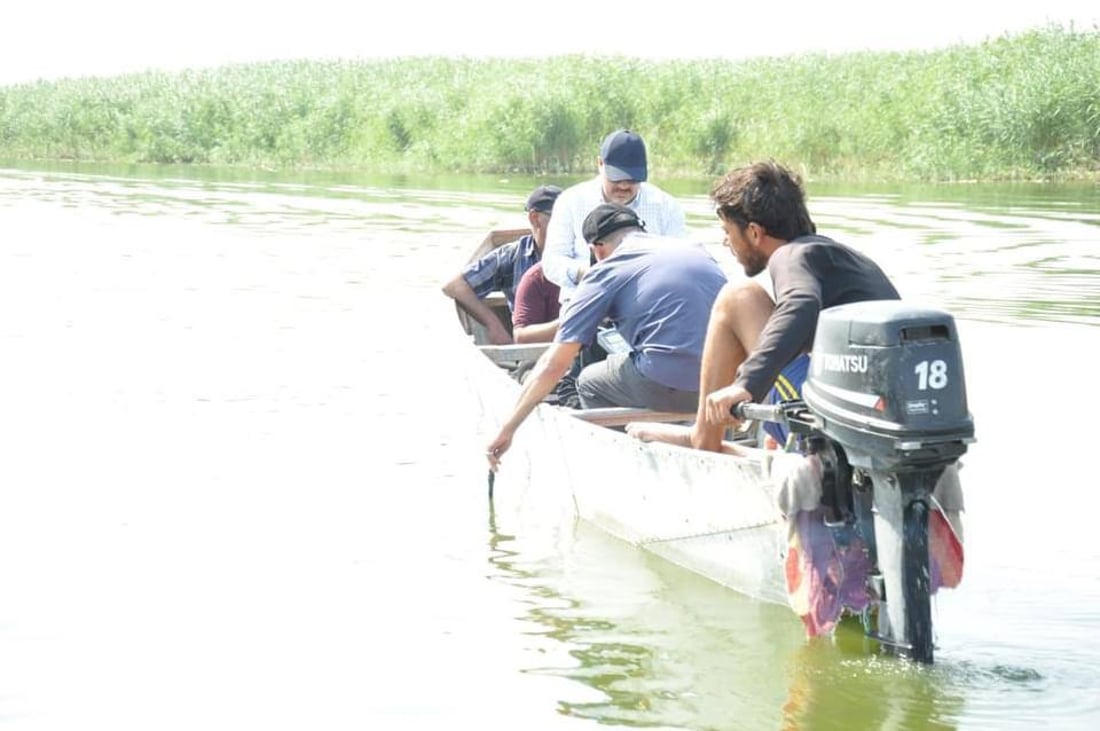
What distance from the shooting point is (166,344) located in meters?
13.1

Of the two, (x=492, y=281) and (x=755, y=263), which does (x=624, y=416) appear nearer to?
(x=755, y=263)

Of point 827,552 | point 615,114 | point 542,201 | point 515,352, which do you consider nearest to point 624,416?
point 515,352

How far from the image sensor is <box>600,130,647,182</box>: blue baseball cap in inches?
325

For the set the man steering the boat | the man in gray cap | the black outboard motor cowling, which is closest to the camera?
the black outboard motor cowling

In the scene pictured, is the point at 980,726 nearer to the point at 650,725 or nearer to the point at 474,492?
the point at 650,725

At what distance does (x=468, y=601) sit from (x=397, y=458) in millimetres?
2630

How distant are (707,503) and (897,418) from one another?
128 cm

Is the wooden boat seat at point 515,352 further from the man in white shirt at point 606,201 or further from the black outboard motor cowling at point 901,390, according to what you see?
the black outboard motor cowling at point 901,390

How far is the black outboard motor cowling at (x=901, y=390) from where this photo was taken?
4855 millimetres

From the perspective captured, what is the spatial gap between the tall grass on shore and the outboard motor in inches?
924

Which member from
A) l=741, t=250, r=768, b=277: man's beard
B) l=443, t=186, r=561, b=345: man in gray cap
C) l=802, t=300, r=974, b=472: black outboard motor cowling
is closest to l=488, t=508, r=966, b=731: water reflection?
l=802, t=300, r=974, b=472: black outboard motor cowling

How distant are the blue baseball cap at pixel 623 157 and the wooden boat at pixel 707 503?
1.09m

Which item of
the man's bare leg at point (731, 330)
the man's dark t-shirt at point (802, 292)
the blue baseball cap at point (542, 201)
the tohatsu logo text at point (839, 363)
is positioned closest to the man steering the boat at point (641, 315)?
the man's bare leg at point (731, 330)

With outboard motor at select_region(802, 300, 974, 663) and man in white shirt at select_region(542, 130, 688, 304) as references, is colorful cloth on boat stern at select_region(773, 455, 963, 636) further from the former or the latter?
man in white shirt at select_region(542, 130, 688, 304)
